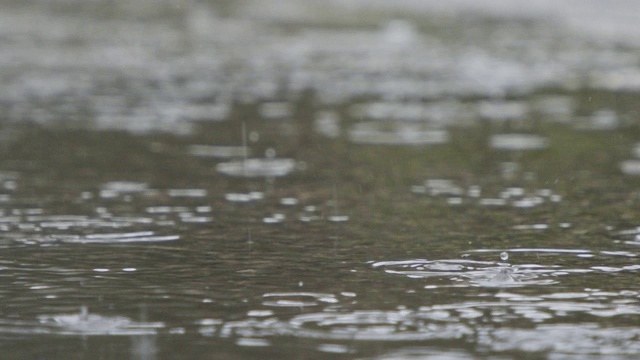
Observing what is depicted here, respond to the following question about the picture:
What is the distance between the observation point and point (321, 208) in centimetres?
825

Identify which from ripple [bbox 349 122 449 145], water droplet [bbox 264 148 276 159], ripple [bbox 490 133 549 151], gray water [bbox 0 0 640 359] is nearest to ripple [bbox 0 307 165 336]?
gray water [bbox 0 0 640 359]

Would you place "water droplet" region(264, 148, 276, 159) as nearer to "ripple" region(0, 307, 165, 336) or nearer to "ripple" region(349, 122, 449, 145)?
"ripple" region(349, 122, 449, 145)

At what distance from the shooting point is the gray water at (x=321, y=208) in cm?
502

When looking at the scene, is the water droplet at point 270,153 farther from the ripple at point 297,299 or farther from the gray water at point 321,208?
the ripple at point 297,299

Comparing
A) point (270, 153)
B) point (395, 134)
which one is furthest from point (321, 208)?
point (395, 134)

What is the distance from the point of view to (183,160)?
35.1 ft

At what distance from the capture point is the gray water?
16.5ft

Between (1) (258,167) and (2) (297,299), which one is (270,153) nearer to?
(1) (258,167)

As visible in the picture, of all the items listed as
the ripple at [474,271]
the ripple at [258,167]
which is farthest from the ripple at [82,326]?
the ripple at [258,167]

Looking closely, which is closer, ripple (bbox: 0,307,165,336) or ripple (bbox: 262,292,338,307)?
ripple (bbox: 0,307,165,336)

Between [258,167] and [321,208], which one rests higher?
[258,167]

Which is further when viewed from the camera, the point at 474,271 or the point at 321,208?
the point at 321,208

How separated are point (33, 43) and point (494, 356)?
20.8 meters

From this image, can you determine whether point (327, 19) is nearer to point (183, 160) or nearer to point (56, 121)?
point (56, 121)
